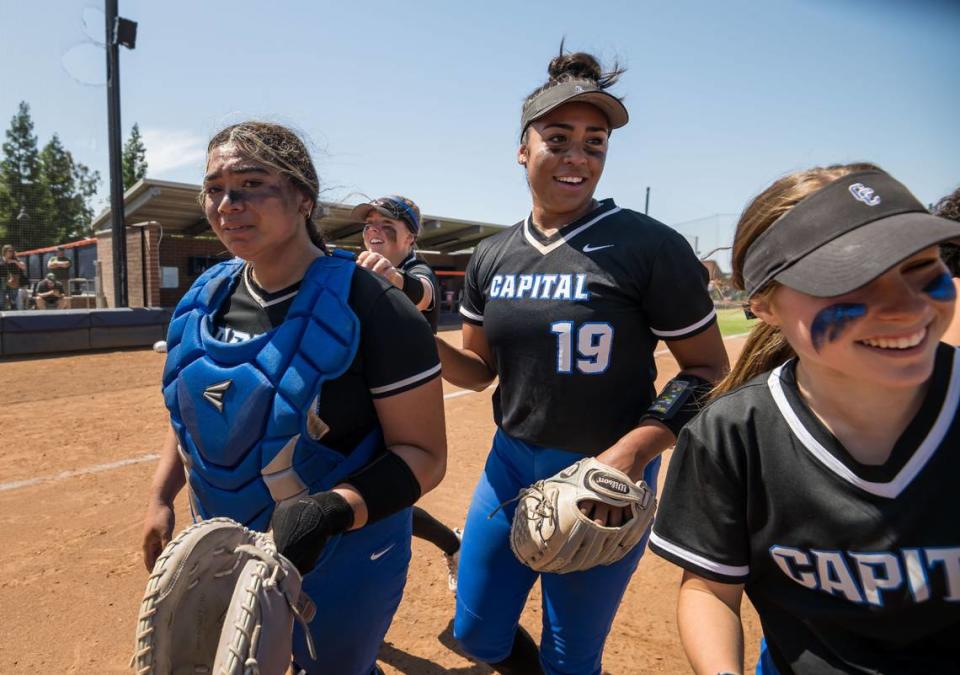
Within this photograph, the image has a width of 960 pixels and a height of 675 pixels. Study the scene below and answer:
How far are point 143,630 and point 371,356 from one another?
0.86 meters

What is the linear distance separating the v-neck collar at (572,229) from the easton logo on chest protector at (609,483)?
2.79 feet

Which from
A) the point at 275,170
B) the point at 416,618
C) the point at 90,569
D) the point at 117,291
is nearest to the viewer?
the point at 275,170

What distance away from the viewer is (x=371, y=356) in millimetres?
1828

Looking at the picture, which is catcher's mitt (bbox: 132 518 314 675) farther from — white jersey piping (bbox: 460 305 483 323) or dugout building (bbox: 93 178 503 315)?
dugout building (bbox: 93 178 503 315)

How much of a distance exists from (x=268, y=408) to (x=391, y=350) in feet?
1.25

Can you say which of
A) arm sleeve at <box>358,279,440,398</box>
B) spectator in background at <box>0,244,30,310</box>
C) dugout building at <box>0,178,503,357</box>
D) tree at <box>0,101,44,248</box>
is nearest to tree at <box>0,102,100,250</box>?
tree at <box>0,101,44,248</box>

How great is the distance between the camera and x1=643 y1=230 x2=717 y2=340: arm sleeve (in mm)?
1980

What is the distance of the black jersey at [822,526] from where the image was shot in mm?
1169

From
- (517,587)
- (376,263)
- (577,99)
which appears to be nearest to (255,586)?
(517,587)

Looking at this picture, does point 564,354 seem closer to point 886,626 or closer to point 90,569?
point 886,626

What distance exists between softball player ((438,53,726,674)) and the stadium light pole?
46.8ft

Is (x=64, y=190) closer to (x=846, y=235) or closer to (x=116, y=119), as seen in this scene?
(x=116, y=119)

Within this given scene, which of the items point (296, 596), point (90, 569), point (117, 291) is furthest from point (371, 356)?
point (117, 291)

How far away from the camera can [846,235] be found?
1158 mm
